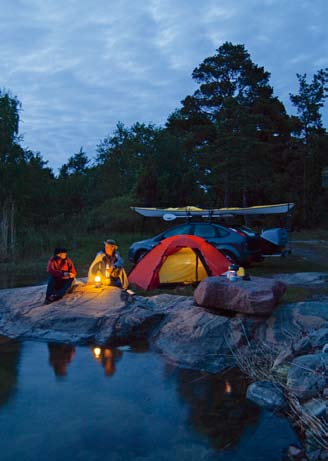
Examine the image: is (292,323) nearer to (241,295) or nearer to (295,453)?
(241,295)

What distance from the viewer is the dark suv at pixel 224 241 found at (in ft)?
42.8

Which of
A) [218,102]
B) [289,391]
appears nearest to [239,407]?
[289,391]

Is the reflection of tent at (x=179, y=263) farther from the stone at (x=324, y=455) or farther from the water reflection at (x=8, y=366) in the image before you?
the stone at (x=324, y=455)

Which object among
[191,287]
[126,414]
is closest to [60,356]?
[126,414]

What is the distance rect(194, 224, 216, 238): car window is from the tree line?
364 inches

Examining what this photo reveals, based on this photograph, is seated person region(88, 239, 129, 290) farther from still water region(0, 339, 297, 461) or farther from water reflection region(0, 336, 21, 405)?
still water region(0, 339, 297, 461)

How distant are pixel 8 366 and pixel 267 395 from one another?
3518 mm

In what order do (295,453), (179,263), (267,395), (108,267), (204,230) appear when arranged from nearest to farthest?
1. (295,453)
2. (267,395)
3. (108,267)
4. (179,263)
5. (204,230)

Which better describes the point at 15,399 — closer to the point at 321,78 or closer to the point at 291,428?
the point at 291,428

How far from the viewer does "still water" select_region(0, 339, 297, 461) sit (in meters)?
4.31

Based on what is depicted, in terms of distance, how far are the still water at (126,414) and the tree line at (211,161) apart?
1461 cm

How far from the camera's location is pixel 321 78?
3691cm

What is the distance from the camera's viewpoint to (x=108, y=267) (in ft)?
30.8

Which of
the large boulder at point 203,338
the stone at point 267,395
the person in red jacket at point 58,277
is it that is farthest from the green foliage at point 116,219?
the stone at point 267,395
